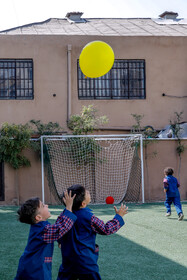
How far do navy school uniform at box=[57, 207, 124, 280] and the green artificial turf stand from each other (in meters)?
1.91

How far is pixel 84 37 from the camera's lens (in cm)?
1797

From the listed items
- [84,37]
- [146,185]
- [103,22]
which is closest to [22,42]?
[84,37]

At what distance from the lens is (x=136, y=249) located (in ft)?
24.1

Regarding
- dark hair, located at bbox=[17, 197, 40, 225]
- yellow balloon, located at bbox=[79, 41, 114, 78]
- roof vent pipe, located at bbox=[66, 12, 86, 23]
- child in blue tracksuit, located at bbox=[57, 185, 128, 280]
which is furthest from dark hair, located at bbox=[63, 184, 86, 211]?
roof vent pipe, located at bbox=[66, 12, 86, 23]

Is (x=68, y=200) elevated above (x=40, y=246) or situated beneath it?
elevated above

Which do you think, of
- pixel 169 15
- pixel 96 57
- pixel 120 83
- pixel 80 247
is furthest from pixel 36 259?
pixel 169 15

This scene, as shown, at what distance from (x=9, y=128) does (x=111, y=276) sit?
9986mm

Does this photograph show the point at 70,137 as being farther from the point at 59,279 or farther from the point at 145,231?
the point at 59,279

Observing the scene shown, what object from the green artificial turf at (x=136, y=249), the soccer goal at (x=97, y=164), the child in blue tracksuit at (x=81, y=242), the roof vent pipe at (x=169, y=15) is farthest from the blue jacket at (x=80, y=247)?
the roof vent pipe at (x=169, y=15)

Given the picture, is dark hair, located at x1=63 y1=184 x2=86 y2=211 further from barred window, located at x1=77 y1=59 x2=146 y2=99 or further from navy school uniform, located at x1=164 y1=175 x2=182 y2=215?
barred window, located at x1=77 y1=59 x2=146 y2=99

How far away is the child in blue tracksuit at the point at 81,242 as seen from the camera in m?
3.76

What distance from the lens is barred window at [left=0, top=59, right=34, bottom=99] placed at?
57.9 feet

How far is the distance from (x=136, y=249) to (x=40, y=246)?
391cm

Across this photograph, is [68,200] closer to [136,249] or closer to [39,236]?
[39,236]
